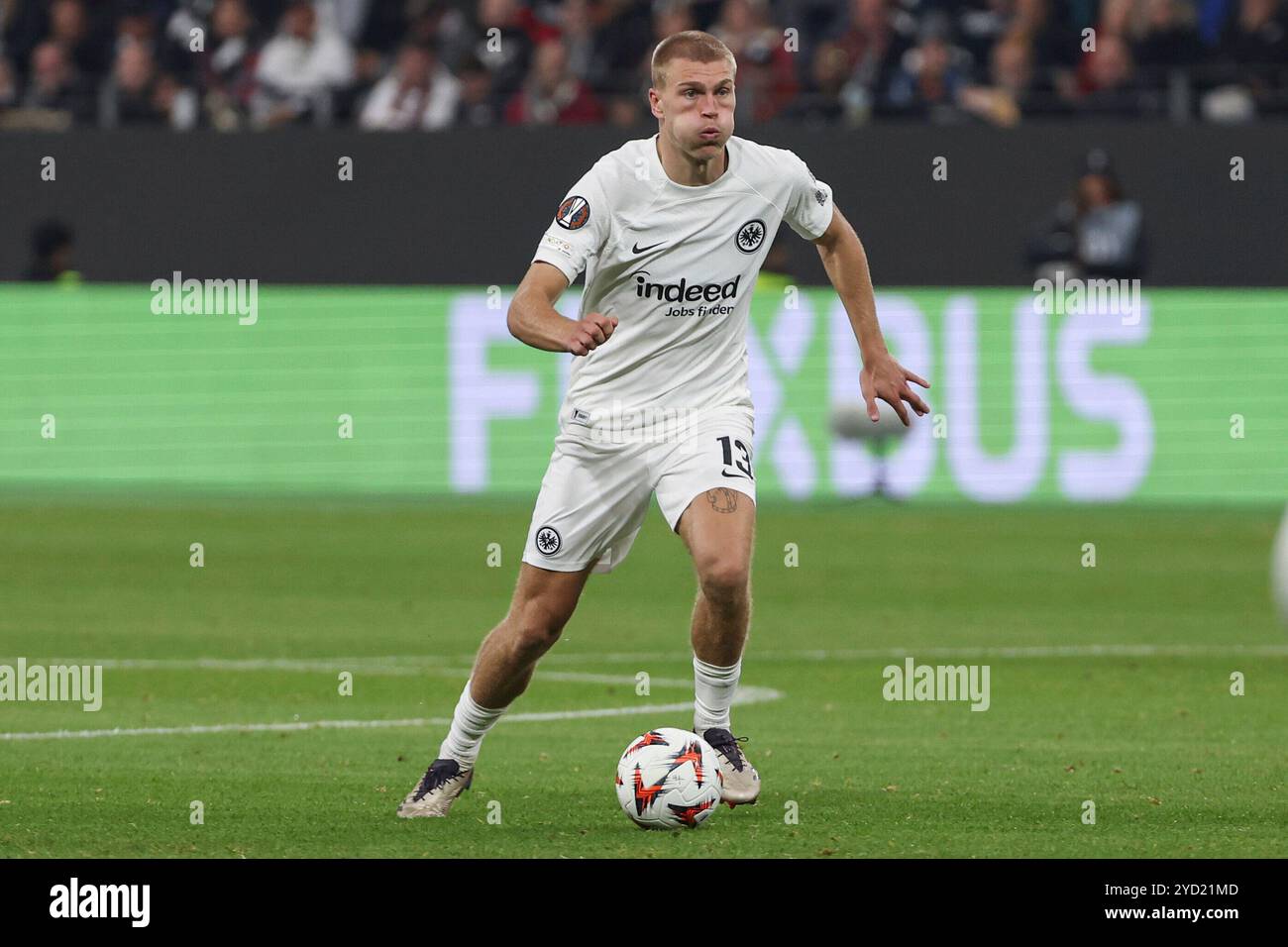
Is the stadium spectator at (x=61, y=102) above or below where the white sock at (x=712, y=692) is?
above

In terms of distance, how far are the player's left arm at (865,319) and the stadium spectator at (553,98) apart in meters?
14.5

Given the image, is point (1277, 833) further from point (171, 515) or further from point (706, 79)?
point (171, 515)

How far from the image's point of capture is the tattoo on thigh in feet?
27.1

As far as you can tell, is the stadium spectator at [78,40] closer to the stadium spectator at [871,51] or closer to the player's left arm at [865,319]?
the stadium spectator at [871,51]

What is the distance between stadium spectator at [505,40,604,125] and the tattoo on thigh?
15.2 meters

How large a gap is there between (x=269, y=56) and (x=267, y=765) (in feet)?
51.9

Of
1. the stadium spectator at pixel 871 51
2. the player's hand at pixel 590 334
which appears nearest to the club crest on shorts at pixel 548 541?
the player's hand at pixel 590 334

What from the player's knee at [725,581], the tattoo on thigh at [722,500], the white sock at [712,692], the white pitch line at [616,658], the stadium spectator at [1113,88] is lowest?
the white sock at [712,692]

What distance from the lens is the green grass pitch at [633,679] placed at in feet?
26.6

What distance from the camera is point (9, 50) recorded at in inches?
998

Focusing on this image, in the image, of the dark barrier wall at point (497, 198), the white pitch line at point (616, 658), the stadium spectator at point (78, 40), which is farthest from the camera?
the stadium spectator at point (78, 40)

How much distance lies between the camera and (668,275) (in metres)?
8.41
